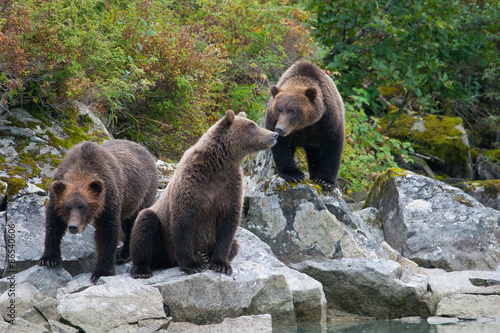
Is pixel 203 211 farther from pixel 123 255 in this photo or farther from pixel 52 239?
pixel 123 255

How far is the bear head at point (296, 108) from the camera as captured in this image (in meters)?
8.13

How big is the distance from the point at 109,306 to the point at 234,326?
1227 millimetres

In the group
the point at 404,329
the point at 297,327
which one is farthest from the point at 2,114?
the point at 404,329

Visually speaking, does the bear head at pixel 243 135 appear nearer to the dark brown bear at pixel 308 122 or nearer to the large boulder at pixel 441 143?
the dark brown bear at pixel 308 122

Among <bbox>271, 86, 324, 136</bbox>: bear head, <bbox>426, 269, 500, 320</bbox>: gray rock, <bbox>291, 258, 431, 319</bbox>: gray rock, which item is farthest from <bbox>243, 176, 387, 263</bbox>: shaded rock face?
<bbox>426, 269, 500, 320</bbox>: gray rock

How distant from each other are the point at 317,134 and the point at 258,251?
233cm

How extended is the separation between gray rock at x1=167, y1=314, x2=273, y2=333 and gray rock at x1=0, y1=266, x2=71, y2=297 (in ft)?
4.73

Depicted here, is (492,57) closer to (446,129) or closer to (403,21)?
(446,129)

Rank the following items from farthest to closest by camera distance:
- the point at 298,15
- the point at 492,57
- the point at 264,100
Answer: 1. the point at 492,57
2. the point at 298,15
3. the point at 264,100

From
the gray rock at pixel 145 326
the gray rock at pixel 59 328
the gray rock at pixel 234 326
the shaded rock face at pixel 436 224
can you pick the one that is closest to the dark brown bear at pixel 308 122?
the shaded rock face at pixel 436 224

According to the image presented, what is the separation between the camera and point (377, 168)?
46.0 ft

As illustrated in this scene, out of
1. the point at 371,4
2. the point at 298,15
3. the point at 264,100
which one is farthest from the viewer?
the point at 371,4

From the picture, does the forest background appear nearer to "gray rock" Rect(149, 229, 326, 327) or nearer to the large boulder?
the large boulder

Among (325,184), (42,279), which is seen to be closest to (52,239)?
(42,279)
